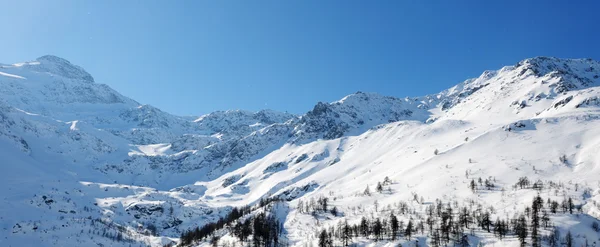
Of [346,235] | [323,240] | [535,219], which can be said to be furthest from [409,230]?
[535,219]

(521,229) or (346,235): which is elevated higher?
(521,229)

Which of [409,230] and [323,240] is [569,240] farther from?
[323,240]

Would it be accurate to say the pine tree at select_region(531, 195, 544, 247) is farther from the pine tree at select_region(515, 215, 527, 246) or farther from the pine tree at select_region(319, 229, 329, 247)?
the pine tree at select_region(319, 229, 329, 247)

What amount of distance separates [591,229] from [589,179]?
49.0 meters

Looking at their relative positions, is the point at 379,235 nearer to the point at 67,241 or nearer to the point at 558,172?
the point at 558,172

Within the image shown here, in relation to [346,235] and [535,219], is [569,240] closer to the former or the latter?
[535,219]

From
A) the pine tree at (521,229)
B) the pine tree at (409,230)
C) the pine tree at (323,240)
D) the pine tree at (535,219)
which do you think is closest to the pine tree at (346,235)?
the pine tree at (323,240)

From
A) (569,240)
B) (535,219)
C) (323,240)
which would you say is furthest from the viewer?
(323,240)

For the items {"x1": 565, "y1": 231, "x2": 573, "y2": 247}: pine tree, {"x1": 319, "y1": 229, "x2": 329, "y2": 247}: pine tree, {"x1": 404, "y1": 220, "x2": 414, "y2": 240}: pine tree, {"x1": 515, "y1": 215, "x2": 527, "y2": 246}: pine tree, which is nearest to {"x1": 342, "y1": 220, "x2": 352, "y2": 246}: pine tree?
{"x1": 319, "y1": 229, "x2": 329, "y2": 247}: pine tree

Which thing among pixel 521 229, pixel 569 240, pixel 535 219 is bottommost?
pixel 569 240

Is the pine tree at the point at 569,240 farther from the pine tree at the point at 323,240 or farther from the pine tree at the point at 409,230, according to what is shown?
the pine tree at the point at 323,240

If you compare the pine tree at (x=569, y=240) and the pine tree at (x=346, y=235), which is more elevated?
the pine tree at (x=569, y=240)

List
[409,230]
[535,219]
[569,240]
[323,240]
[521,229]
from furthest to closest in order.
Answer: [323,240]
[409,230]
[535,219]
[521,229]
[569,240]

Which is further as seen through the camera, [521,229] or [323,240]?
[323,240]
